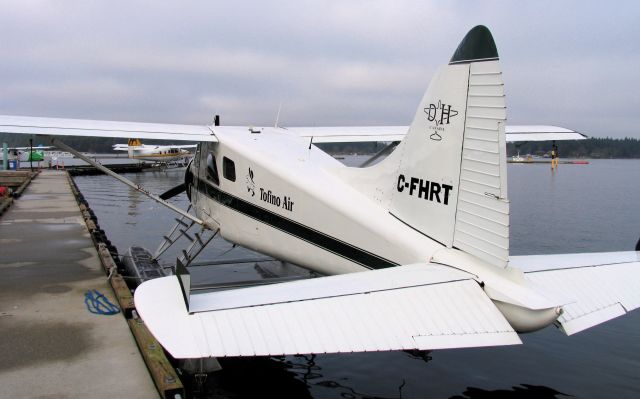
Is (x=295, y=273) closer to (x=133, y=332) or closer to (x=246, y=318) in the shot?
(x=133, y=332)

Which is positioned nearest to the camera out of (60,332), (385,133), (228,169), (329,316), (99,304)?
(329,316)

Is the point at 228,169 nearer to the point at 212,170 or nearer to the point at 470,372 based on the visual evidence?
the point at 212,170

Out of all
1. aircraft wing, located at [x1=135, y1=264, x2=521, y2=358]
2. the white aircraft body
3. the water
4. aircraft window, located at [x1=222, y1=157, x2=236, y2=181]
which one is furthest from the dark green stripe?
the white aircraft body

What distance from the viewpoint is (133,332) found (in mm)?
5102

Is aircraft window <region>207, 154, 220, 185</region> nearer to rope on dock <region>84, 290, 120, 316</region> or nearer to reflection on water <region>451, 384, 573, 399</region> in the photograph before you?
rope on dock <region>84, 290, 120, 316</region>

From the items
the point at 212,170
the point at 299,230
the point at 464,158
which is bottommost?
the point at 299,230

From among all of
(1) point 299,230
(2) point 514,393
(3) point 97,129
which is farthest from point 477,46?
(3) point 97,129

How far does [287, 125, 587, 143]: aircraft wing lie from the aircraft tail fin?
4014 millimetres

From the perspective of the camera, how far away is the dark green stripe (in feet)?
15.4

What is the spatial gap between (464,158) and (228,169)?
3887 millimetres

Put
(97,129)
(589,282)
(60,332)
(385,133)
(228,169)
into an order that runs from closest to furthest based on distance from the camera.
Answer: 1. (589,282)
2. (60,332)
3. (228,169)
4. (97,129)
5. (385,133)

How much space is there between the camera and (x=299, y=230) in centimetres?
564

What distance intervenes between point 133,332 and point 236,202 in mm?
2363

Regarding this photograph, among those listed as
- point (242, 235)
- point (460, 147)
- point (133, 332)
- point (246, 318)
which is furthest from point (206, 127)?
point (246, 318)
